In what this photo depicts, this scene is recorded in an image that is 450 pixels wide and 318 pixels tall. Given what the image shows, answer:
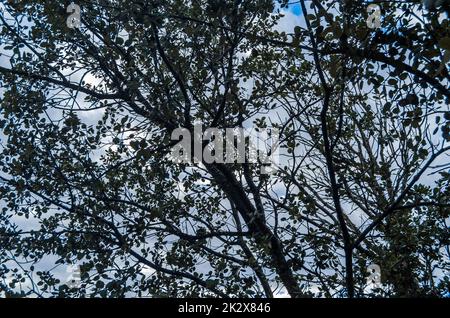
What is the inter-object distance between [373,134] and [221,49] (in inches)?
126

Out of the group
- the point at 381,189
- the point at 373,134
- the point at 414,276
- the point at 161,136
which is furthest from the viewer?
the point at 373,134

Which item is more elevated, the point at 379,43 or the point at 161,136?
the point at 161,136

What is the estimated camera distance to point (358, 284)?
6.48 m

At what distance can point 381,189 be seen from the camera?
26.1 feet

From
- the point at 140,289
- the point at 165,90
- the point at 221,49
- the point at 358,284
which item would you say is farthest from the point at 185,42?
the point at 358,284

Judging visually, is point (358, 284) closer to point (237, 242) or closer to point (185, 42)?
point (237, 242)

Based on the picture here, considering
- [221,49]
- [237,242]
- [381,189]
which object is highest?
[221,49]

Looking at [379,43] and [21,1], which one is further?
[21,1]

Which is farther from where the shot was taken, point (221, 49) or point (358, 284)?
point (221, 49)

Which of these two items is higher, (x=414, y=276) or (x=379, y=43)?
(x=379, y=43)

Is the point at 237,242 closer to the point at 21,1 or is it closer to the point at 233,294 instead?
the point at 233,294

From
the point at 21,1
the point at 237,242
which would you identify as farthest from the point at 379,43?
the point at 21,1
